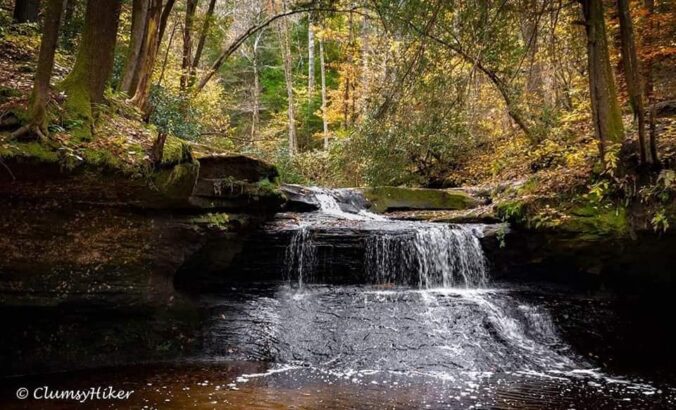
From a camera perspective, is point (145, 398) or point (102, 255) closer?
point (145, 398)

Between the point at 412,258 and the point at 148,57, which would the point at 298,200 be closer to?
the point at 412,258

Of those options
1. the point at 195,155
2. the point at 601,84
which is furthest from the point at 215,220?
the point at 601,84

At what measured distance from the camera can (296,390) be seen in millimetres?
5883

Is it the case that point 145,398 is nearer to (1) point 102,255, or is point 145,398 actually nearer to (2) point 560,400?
(1) point 102,255

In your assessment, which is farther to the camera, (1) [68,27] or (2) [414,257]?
→ (1) [68,27]

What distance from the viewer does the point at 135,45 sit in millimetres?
9805

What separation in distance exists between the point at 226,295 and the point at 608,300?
276 inches

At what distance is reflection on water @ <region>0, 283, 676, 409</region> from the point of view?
5.60 metres

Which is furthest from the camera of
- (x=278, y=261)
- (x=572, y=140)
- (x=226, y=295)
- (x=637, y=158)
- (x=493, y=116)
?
(x=493, y=116)

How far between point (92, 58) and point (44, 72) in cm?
145

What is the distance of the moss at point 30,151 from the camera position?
5406 millimetres

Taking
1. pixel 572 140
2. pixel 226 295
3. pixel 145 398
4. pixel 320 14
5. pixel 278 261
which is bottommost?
pixel 145 398

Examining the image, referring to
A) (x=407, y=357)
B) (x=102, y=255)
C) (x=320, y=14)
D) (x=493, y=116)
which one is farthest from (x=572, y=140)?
(x=102, y=255)

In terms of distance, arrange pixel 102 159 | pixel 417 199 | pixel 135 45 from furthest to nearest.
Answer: pixel 417 199 → pixel 135 45 → pixel 102 159
